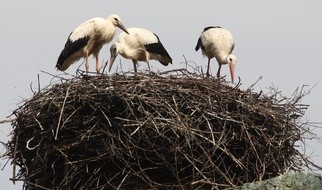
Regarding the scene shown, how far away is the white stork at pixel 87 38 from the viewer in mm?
12359

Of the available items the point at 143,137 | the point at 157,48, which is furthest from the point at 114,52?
the point at 143,137

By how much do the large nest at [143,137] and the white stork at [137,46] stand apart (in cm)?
300

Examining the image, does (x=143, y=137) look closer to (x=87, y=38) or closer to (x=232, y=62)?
(x=87, y=38)

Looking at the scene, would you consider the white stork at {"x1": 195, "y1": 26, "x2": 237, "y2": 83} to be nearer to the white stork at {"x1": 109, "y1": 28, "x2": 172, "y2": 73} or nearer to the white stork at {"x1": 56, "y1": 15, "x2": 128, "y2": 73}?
the white stork at {"x1": 109, "y1": 28, "x2": 172, "y2": 73}

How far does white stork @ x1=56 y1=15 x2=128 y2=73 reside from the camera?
40.5 ft

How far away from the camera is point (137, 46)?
12.7 meters

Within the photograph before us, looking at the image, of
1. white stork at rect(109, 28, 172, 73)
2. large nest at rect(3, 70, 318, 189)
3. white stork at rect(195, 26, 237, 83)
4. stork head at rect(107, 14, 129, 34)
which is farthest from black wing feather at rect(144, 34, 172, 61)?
large nest at rect(3, 70, 318, 189)

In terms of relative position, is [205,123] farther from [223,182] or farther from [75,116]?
[75,116]

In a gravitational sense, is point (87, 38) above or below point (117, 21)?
below

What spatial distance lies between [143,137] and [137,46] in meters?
3.91

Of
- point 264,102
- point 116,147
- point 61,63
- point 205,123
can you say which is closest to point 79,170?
point 116,147

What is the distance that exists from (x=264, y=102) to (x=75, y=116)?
72.7 inches

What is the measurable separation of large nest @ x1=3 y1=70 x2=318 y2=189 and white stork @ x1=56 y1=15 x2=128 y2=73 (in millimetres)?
2909

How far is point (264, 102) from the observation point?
9.76m
